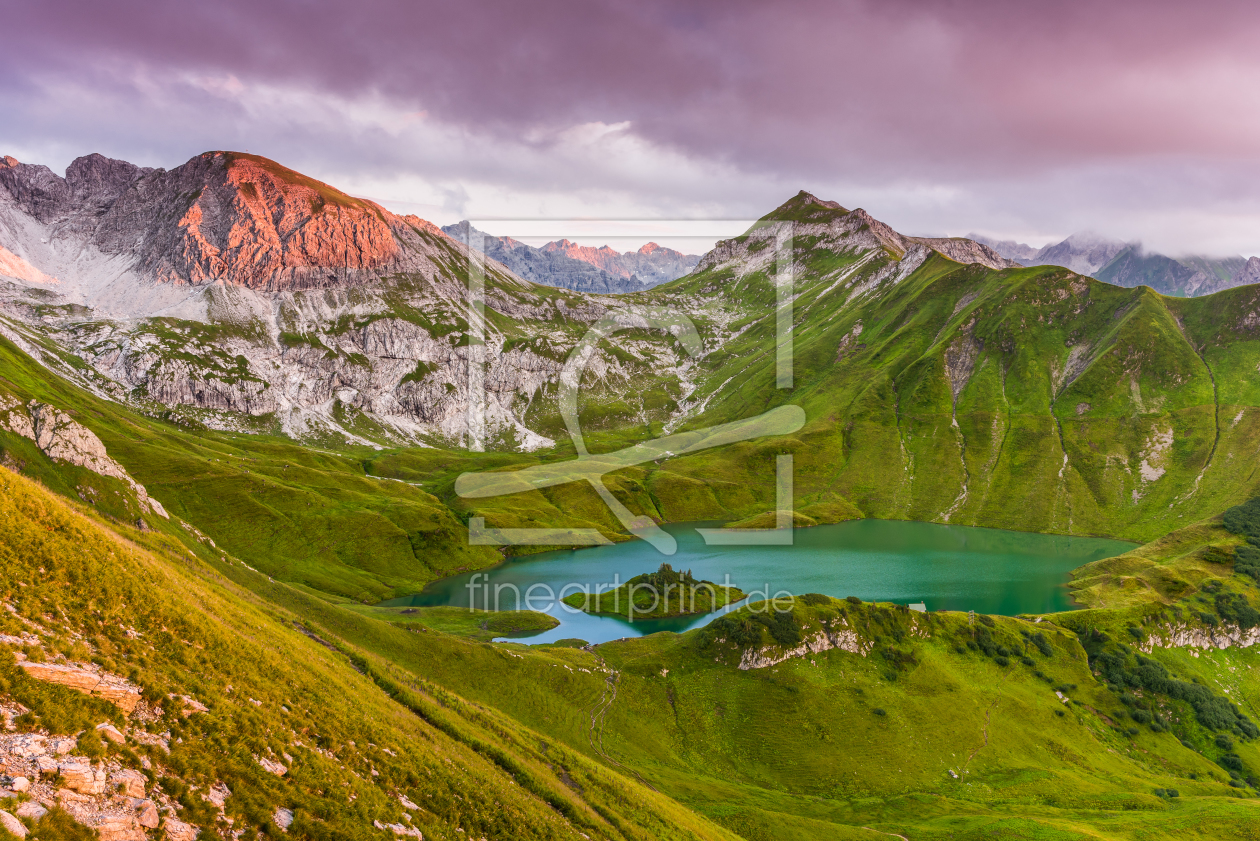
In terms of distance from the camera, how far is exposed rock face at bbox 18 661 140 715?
17.4 m

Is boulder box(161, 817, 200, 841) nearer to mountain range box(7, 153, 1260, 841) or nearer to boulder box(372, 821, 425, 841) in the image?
mountain range box(7, 153, 1260, 841)

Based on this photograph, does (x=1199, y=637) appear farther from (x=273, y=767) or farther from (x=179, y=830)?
(x=179, y=830)

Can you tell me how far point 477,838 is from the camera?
26.1 m

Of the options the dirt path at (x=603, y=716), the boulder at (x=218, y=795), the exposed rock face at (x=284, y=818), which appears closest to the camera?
the boulder at (x=218, y=795)

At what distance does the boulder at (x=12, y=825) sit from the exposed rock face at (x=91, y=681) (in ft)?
17.1

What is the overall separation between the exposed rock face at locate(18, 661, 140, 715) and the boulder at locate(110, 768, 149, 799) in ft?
8.47

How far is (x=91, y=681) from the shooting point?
18.5 m

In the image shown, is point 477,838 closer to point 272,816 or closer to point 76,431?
point 272,816

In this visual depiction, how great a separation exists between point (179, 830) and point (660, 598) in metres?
116

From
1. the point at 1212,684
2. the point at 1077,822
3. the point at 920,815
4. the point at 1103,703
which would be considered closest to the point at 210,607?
the point at 920,815

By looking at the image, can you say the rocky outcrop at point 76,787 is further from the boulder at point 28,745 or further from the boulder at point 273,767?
the boulder at point 273,767

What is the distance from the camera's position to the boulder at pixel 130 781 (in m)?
16.3

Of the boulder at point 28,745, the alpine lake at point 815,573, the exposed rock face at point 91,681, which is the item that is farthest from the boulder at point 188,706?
the alpine lake at point 815,573

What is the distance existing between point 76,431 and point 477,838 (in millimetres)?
88337
